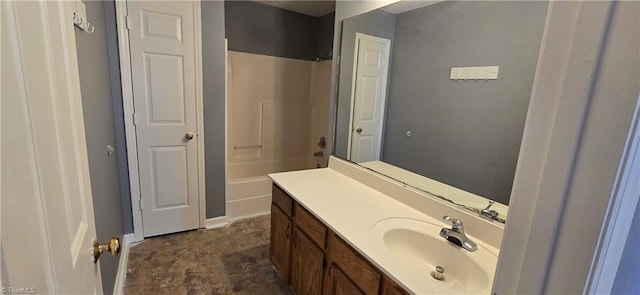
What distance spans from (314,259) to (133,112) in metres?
1.87

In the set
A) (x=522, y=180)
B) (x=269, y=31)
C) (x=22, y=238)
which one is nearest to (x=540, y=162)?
(x=522, y=180)

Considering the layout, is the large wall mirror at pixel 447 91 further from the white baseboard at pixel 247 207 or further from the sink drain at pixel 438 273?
the white baseboard at pixel 247 207

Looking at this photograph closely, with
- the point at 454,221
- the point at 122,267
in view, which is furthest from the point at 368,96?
→ the point at 122,267

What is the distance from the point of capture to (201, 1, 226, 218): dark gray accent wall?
2455mm

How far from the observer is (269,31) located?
3354 millimetres

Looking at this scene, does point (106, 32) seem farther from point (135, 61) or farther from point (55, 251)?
point (55, 251)

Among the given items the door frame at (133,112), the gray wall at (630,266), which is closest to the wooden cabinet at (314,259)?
the gray wall at (630,266)

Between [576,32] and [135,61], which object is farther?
[135,61]

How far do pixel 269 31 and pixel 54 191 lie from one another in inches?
126

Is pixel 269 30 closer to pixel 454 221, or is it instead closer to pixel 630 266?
pixel 454 221

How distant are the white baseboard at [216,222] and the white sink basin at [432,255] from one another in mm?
1990

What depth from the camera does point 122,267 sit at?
79.8 inches

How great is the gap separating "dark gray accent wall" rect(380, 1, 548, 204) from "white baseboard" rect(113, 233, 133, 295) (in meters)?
1.88

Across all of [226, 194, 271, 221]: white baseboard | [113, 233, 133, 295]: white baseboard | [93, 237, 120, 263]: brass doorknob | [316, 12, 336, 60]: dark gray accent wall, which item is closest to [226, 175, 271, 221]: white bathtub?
[226, 194, 271, 221]: white baseboard
